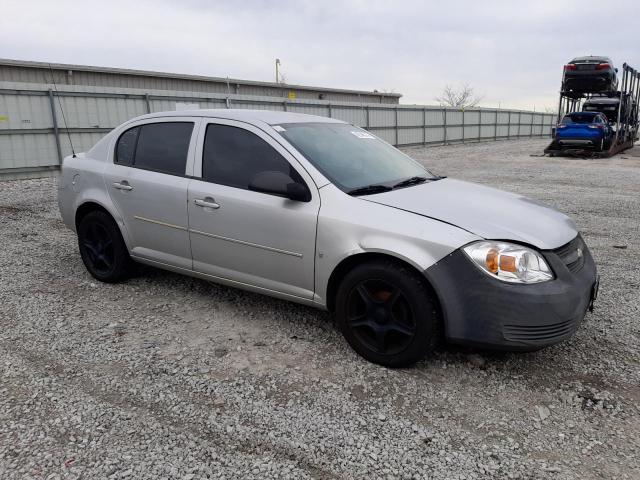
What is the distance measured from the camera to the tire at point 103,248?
443 centimetres

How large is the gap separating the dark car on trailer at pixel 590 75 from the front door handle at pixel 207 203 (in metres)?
23.0

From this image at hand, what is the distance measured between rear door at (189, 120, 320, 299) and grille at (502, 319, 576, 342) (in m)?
1.24

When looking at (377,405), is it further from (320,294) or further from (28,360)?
(28,360)

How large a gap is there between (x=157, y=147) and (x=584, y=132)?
19.9m

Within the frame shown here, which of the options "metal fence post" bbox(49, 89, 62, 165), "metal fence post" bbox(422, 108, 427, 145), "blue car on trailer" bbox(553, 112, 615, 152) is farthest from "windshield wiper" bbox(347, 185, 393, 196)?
"metal fence post" bbox(422, 108, 427, 145)

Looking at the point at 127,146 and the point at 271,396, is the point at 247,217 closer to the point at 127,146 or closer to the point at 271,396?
the point at 271,396

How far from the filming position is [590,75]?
2173cm

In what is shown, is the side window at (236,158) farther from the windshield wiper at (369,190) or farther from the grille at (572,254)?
the grille at (572,254)

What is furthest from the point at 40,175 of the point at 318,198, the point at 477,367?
the point at 477,367

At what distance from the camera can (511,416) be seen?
8.70 ft

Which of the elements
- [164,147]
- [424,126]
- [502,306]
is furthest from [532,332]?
[424,126]

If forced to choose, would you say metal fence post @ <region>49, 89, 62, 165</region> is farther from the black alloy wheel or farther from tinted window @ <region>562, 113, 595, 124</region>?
tinted window @ <region>562, 113, 595, 124</region>

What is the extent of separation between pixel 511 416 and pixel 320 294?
133 centimetres

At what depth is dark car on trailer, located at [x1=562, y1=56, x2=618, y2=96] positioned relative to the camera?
21.6m
